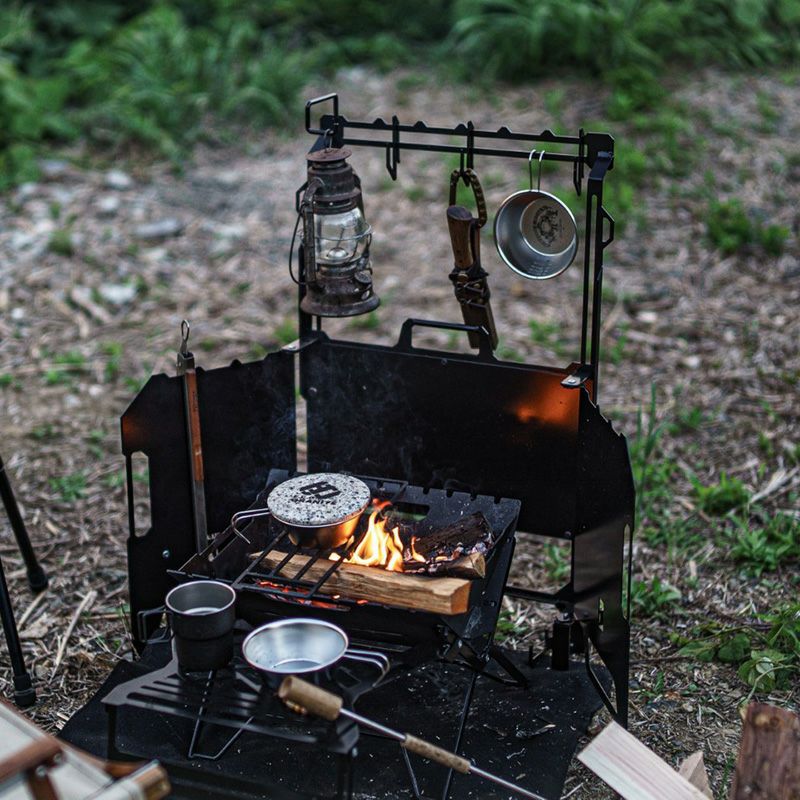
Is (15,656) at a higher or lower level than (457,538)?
lower

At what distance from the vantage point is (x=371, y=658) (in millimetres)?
3084

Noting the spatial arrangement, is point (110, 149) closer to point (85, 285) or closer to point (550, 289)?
point (85, 285)

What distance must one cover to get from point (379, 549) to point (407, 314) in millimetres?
3346

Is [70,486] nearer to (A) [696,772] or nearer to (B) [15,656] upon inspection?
(B) [15,656]

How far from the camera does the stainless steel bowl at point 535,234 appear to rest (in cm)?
352

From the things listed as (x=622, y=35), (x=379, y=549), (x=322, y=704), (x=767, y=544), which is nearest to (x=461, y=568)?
(x=379, y=549)

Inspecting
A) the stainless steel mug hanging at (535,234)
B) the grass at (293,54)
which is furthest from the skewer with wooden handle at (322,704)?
the grass at (293,54)

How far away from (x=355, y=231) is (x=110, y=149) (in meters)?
5.44

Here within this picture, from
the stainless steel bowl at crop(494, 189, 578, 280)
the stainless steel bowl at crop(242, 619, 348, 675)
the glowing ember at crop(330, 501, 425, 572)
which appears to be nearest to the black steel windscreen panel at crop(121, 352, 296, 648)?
the glowing ember at crop(330, 501, 425, 572)

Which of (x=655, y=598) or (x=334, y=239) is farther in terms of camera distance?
(x=655, y=598)

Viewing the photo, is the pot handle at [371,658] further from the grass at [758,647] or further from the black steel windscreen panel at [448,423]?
the grass at [758,647]

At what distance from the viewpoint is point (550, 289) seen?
6930 mm

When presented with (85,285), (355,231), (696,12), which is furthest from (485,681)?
(696,12)

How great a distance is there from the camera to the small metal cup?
311 cm
